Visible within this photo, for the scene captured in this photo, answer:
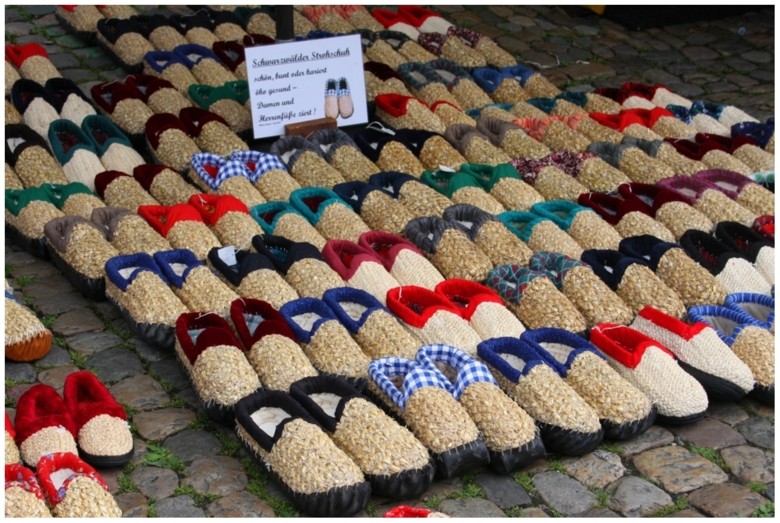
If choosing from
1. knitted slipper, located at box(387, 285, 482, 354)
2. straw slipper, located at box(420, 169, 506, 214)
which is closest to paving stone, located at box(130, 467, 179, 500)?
knitted slipper, located at box(387, 285, 482, 354)

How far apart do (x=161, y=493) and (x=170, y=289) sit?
3.45 ft

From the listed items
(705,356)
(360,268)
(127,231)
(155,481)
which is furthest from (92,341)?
(705,356)

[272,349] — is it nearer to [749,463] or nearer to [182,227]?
[182,227]

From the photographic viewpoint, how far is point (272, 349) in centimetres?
388

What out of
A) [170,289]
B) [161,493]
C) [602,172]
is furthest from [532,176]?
[161,493]

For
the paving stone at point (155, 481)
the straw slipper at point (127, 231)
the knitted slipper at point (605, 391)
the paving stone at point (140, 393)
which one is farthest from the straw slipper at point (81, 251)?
the knitted slipper at point (605, 391)

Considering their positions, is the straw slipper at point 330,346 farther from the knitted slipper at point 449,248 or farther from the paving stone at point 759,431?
the paving stone at point 759,431

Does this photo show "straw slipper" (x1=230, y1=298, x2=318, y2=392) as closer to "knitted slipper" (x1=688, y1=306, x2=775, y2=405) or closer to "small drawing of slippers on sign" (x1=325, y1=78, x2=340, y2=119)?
"knitted slipper" (x1=688, y1=306, x2=775, y2=405)

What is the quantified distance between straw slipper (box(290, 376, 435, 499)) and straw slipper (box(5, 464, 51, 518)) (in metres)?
0.87

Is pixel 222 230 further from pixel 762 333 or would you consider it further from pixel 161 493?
pixel 762 333

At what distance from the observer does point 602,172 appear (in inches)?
213

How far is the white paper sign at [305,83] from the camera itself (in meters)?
5.49

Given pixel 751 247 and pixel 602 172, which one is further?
pixel 602 172

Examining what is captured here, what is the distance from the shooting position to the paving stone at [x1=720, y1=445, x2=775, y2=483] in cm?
369
